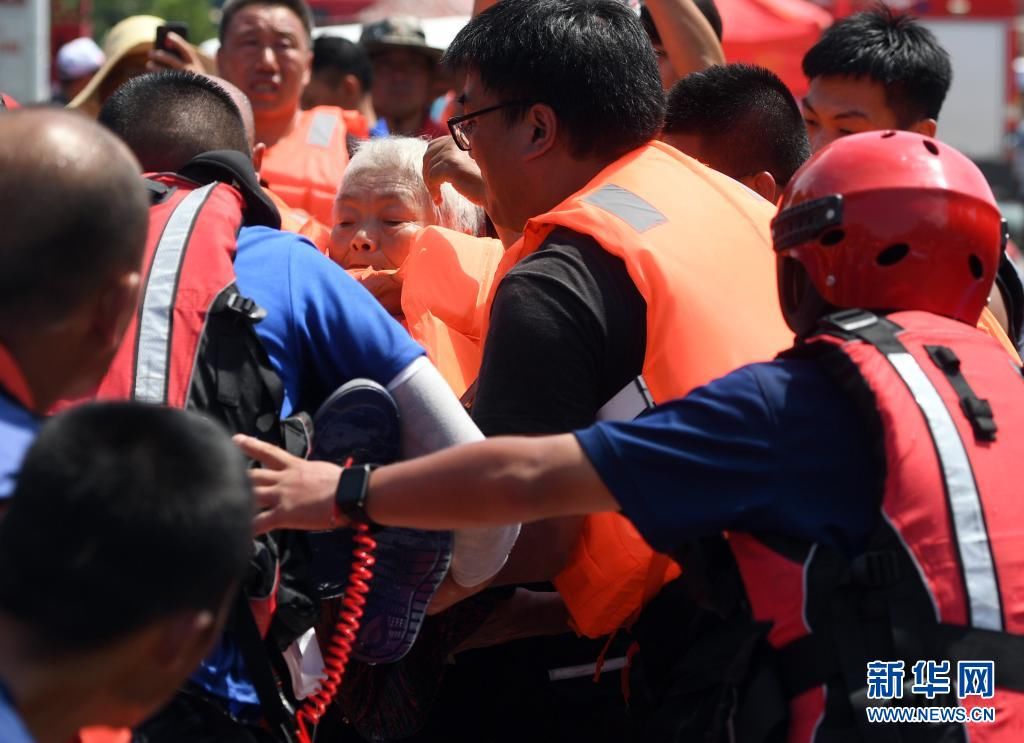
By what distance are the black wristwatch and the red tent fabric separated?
5.36 meters

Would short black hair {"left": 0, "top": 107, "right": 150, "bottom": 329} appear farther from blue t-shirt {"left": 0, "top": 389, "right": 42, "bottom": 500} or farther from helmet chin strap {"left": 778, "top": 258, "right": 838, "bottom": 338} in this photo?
helmet chin strap {"left": 778, "top": 258, "right": 838, "bottom": 338}

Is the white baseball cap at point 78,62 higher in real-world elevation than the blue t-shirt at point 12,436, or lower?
lower

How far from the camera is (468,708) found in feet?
12.5

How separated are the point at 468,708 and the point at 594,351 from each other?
121 centimetres

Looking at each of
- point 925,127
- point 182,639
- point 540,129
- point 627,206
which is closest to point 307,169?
point 925,127

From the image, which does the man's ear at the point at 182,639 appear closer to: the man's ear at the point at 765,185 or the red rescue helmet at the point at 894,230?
the red rescue helmet at the point at 894,230

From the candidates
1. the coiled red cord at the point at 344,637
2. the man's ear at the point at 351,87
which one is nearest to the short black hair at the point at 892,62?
the man's ear at the point at 351,87

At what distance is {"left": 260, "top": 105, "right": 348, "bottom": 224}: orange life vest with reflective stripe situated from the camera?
6.29m

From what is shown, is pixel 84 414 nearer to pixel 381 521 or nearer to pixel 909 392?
pixel 381 521

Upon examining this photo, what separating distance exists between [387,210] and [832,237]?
2225mm

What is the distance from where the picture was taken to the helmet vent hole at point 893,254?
8.53 ft

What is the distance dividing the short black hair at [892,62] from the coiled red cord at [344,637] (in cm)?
316

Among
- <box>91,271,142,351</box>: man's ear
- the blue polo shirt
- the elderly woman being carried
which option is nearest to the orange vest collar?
the blue polo shirt

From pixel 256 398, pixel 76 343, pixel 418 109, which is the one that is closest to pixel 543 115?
pixel 256 398
